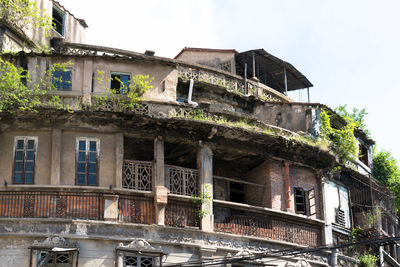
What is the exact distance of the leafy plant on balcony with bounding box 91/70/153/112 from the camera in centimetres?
2169

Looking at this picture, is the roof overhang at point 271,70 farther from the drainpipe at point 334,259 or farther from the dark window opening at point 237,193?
the drainpipe at point 334,259

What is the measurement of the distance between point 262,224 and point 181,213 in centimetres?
274

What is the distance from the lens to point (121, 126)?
70.5 feet

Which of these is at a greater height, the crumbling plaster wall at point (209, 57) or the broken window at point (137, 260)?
the crumbling plaster wall at point (209, 57)

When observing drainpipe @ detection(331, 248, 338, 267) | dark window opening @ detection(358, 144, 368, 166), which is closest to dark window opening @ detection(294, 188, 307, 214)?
drainpipe @ detection(331, 248, 338, 267)

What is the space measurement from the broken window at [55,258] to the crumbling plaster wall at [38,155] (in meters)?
2.23

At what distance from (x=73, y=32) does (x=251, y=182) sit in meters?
9.73

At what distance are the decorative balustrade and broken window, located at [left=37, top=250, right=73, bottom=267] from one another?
27.0ft

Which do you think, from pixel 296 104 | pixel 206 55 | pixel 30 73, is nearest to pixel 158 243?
pixel 30 73

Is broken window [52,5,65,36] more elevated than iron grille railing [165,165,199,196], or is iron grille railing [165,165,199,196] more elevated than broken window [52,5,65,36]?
broken window [52,5,65,36]

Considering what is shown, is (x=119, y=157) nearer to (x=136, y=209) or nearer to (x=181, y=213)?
(x=136, y=209)

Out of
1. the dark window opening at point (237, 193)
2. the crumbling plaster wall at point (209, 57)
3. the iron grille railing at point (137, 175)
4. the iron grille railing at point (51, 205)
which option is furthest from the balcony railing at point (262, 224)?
the crumbling plaster wall at point (209, 57)

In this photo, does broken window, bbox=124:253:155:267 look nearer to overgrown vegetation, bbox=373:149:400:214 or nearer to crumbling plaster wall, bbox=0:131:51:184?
crumbling plaster wall, bbox=0:131:51:184

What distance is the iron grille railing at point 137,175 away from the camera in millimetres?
21078
